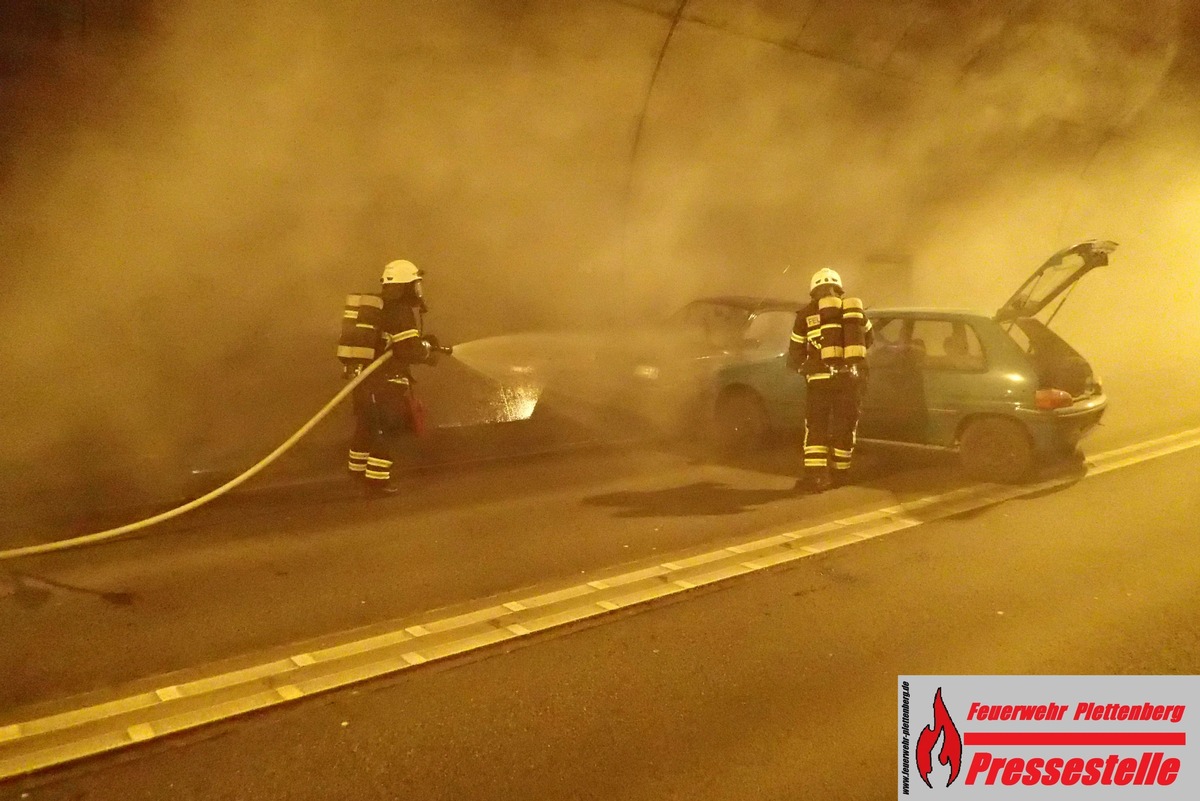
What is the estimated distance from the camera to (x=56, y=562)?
571 cm

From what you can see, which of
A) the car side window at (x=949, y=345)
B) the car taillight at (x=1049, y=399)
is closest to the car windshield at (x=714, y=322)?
the car side window at (x=949, y=345)

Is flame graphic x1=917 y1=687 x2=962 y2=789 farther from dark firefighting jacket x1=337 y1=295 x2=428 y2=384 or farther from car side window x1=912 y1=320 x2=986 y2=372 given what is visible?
dark firefighting jacket x1=337 y1=295 x2=428 y2=384

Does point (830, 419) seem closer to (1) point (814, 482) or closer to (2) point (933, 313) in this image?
(1) point (814, 482)

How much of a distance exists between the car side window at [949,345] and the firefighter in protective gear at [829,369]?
30.3 inches

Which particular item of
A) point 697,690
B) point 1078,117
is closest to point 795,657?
point 697,690

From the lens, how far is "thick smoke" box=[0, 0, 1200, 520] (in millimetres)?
8250

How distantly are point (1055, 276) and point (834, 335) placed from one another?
2.46 m

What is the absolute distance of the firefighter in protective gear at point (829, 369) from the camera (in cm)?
709

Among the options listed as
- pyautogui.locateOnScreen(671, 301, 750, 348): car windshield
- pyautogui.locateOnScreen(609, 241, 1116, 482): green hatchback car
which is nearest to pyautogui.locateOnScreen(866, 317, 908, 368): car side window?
pyautogui.locateOnScreen(609, 241, 1116, 482): green hatchback car

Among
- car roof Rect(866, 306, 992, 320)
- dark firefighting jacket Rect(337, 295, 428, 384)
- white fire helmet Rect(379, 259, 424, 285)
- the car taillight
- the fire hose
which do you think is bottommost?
the fire hose

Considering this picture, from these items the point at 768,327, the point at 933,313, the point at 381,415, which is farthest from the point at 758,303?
the point at 381,415

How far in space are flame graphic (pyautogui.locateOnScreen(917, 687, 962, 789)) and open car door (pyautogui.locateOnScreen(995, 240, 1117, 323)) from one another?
16.5ft

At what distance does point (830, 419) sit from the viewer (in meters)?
7.33
